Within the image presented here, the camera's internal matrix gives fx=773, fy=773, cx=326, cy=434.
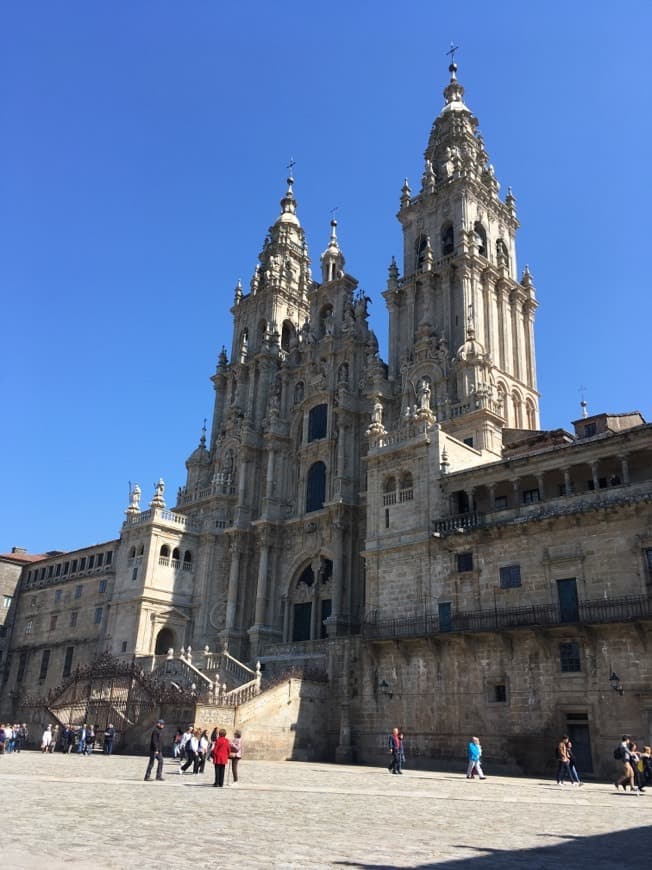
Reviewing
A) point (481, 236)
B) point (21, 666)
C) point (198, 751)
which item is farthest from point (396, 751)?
point (21, 666)

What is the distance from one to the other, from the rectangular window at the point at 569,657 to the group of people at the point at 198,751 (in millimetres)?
13113

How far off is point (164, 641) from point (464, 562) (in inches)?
1040

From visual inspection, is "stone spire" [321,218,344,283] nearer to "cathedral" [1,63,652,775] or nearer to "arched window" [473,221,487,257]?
"cathedral" [1,63,652,775]

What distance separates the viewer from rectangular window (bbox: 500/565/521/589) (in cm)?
3294

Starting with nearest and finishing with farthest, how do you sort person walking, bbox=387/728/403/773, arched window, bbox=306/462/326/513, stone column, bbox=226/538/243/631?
person walking, bbox=387/728/403/773 → stone column, bbox=226/538/243/631 → arched window, bbox=306/462/326/513

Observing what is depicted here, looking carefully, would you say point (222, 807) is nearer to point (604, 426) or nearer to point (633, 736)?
point (633, 736)

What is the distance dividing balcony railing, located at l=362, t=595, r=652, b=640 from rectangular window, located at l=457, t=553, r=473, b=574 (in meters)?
1.97

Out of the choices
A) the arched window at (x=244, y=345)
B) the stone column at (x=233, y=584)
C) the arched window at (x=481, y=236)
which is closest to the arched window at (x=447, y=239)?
the arched window at (x=481, y=236)

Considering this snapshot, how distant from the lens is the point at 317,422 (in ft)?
183

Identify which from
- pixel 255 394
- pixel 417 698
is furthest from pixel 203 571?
pixel 417 698

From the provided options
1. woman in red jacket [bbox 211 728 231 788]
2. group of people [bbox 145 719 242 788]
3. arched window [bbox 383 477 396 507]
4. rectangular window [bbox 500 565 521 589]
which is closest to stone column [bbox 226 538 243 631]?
arched window [bbox 383 477 396 507]

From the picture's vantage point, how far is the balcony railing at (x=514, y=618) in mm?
28688

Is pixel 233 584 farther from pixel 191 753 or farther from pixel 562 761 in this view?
pixel 562 761

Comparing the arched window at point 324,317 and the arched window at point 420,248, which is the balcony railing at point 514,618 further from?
the arched window at point 324,317
